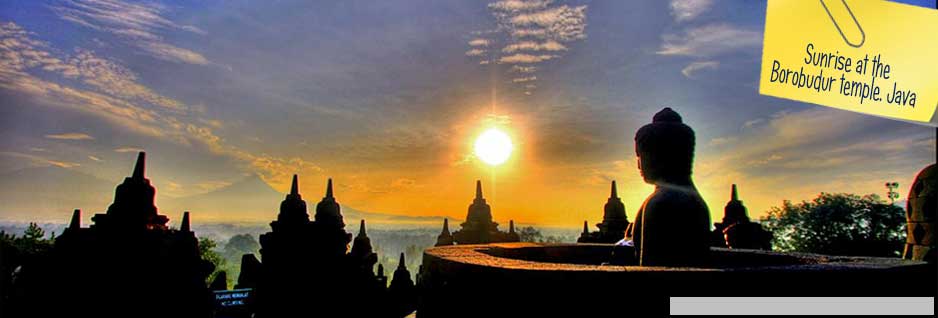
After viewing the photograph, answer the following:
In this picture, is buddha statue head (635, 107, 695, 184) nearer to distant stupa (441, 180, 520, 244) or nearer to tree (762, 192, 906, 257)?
distant stupa (441, 180, 520, 244)

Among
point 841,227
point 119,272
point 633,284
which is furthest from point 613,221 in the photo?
point 841,227

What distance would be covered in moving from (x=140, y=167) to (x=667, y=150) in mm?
11266

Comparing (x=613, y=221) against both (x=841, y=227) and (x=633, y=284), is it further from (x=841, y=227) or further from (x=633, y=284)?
(x=841, y=227)

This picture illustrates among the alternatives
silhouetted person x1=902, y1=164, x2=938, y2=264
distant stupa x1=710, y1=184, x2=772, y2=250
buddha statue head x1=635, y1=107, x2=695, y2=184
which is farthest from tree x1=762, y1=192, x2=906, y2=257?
buddha statue head x1=635, y1=107, x2=695, y2=184

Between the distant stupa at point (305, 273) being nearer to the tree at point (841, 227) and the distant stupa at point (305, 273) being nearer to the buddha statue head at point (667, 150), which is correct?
the buddha statue head at point (667, 150)

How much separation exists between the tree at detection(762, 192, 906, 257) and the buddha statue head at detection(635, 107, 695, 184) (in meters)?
33.0

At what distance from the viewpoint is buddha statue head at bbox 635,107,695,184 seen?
4910 millimetres

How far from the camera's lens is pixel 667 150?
492cm

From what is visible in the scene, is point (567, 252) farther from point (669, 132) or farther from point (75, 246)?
point (75, 246)

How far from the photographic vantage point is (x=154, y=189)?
38.2 ft

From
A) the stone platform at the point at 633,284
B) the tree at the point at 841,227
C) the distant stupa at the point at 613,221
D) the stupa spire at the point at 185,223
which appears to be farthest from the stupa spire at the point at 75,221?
the tree at the point at 841,227

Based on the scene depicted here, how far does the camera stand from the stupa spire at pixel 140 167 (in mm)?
11289

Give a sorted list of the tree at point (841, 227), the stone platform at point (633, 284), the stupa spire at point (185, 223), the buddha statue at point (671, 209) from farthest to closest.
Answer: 1. the tree at point (841, 227)
2. the stupa spire at point (185, 223)
3. the buddha statue at point (671, 209)
4. the stone platform at point (633, 284)

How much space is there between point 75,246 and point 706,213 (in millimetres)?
11718
